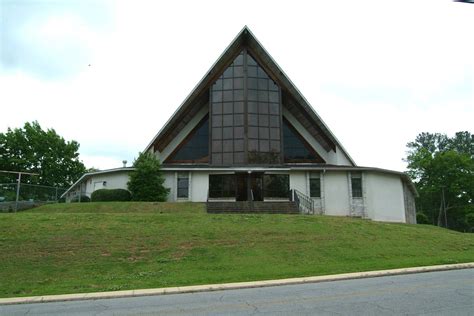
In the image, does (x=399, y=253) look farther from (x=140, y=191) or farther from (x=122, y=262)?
(x=140, y=191)

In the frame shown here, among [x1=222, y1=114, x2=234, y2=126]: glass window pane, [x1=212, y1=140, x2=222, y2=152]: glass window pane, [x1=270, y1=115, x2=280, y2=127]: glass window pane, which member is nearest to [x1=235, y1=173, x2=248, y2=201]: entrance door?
[x1=212, y1=140, x2=222, y2=152]: glass window pane

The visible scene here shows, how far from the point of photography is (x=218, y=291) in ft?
31.2

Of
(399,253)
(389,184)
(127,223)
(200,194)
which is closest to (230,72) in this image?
(200,194)

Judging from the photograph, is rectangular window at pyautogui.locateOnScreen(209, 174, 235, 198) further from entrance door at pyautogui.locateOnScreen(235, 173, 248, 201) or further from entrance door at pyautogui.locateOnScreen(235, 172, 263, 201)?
entrance door at pyautogui.locateOnScreen(235, 172, 263, 201)

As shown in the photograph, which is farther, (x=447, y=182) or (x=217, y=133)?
(x=447, y=182)

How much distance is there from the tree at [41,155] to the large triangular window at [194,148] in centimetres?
2602

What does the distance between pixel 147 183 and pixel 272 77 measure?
13939 mm

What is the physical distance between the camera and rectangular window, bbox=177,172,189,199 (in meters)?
30.2

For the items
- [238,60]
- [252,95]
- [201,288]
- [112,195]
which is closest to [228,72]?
[238,60]

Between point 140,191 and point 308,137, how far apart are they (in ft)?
49.2

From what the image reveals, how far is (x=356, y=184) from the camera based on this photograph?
2953cm

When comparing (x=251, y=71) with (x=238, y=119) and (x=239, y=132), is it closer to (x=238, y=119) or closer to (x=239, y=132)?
(x=238, y=119)

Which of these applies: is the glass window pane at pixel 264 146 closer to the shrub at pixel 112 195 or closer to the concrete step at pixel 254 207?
the concrete step at pixel 254 207

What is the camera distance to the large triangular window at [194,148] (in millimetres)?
34062
